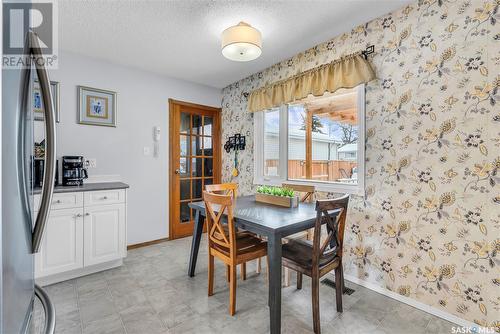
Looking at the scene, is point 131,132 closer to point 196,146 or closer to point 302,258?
point 196,146

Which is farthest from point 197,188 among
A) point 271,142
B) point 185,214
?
point 271,142

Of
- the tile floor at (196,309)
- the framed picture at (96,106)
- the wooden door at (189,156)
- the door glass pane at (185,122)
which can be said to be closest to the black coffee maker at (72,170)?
the framed picture at (96,106)

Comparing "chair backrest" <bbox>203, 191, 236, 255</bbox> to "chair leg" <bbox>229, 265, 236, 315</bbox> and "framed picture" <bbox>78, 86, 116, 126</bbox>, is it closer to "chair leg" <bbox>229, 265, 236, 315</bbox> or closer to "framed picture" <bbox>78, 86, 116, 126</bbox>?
"chair leg" <bbox>229, 265, 236, 315</bbox>

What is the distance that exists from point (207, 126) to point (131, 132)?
124 centimetres

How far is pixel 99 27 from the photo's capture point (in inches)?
93.1

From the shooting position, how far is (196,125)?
13.3 feet

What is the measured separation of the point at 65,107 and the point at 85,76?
17.7 inches

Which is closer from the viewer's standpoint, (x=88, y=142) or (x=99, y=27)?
(x=99, y=27)

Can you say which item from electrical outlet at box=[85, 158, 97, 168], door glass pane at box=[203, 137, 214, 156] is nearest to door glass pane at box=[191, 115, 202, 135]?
door glass pane at box=[203, 137, 214, 156]

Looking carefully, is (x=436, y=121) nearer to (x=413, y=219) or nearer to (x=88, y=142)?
(x=413, y=219)

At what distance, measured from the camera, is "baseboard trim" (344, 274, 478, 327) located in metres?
1.79

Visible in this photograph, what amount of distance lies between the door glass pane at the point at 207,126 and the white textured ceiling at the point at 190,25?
113 cm

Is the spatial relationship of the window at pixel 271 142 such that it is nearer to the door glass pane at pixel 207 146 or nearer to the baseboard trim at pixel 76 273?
the door glass pane at pixel 207 146

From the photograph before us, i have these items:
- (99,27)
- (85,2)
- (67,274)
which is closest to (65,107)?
(99,27)
